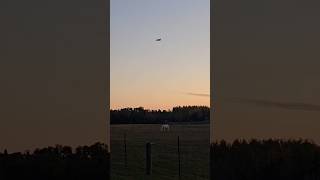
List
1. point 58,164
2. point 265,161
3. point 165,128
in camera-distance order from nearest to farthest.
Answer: point 58,164 → point 265,161 → point 165,128

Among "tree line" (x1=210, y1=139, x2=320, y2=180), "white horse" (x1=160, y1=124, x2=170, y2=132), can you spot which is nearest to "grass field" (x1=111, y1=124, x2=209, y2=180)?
"white horse" (x1=160, y1=124, x2=170, y2=132)

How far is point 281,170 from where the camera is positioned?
573 centimetres

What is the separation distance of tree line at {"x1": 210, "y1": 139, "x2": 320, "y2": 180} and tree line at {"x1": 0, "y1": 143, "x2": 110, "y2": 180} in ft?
3.76

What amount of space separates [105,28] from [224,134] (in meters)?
1.59

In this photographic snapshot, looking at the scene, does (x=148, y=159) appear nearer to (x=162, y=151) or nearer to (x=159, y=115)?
(x=162, y=151)

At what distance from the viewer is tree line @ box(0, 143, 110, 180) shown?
4.90m

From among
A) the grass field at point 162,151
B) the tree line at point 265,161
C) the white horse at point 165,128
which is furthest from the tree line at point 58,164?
the tree line at point 265,161

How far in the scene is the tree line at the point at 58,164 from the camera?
490cm

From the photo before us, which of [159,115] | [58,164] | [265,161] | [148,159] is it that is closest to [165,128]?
[159,115]

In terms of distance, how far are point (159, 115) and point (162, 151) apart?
1.20 ft

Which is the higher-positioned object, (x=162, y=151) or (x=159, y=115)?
(x=159, y=115)

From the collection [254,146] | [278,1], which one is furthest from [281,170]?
[278,1]

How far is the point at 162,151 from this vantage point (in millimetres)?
5953

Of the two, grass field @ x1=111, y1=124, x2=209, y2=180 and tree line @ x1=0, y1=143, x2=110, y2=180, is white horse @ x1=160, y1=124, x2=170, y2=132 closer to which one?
grass field @ x1=111, y1=124, x2=209, y2=180
